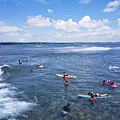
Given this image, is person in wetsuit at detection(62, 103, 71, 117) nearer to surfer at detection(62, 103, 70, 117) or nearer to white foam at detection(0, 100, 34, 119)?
surfer at detection(62, 103, 70, 117)

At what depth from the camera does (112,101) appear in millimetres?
17375

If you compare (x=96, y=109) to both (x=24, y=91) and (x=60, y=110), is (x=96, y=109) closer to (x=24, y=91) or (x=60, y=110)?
(x=60, y=110)

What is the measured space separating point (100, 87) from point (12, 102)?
52.7 ft

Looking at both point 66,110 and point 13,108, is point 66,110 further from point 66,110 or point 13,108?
point 13,108

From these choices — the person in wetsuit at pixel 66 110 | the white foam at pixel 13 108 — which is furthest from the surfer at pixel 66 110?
the white foam at pixel 13 108

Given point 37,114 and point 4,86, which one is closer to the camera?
point 37,114

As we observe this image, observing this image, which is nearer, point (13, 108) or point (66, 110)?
point (66, 110)

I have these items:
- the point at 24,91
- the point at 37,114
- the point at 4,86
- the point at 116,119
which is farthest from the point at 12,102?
the point at 116,119

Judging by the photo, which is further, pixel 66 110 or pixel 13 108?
pixel 13 108

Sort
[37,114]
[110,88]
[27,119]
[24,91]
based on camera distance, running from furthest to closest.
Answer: [110,88] < [24,91] < [37,114] < [27,119]

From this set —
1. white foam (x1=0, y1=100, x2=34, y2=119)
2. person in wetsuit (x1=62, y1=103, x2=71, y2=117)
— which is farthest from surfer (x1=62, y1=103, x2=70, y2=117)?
white foam (x1=0, y1=100, x2=34, y2=119)

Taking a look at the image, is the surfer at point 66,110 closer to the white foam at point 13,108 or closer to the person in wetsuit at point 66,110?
the person in wetsuit at point 66,110

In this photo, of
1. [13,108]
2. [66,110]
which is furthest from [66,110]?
[13,108]

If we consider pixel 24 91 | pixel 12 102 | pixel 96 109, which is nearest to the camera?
pixel 96 109
